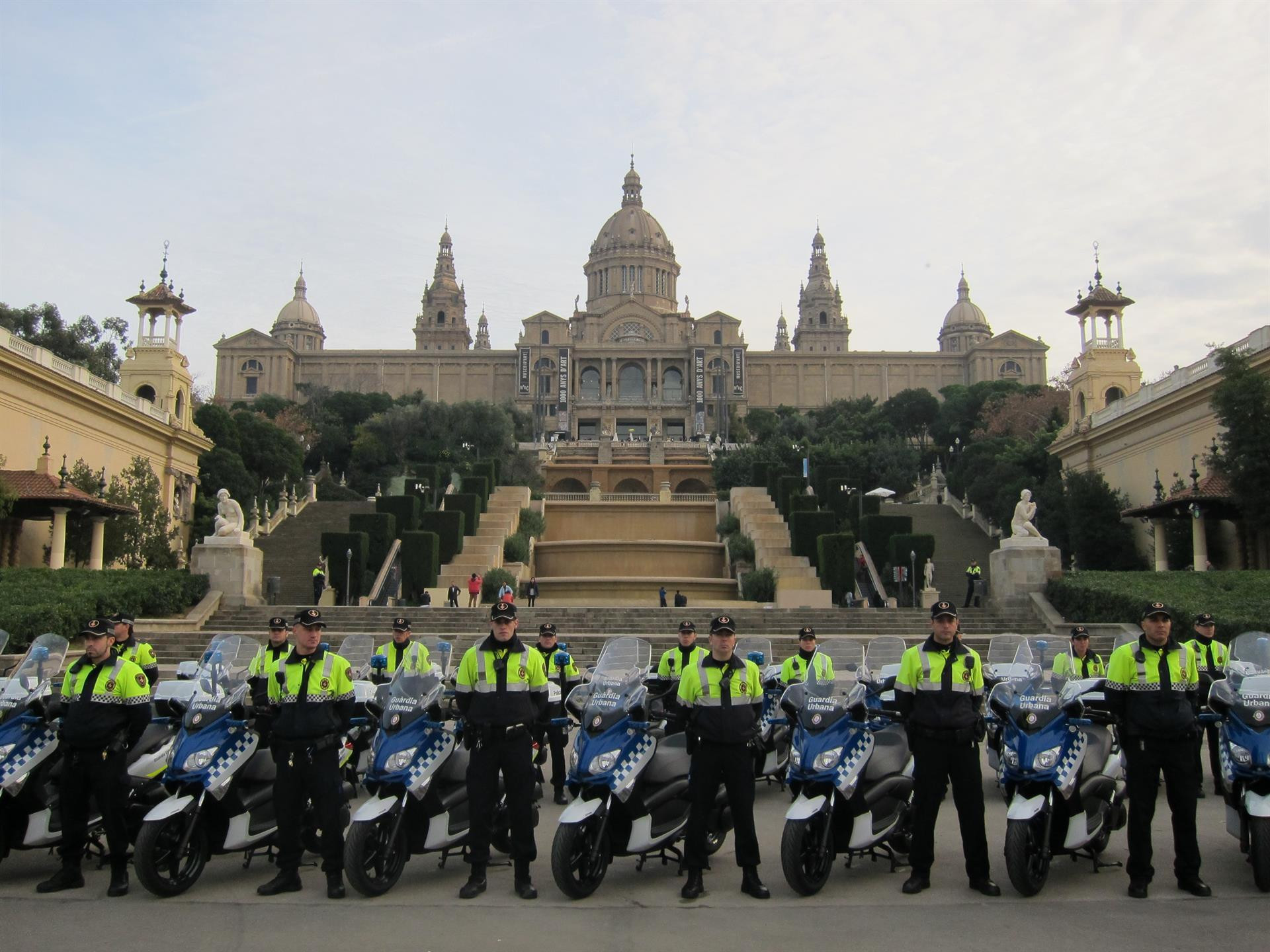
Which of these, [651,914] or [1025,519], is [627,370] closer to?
[1025,519]

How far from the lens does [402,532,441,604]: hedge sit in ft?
106

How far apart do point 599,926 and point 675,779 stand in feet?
4.74

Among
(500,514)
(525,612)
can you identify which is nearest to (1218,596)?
(525,612)

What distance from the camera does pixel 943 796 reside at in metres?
7.70

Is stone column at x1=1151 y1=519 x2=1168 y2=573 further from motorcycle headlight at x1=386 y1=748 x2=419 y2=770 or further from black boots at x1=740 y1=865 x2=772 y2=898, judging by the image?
motorcycle headlight at x1=386 y1=748 x2=419 y2=770

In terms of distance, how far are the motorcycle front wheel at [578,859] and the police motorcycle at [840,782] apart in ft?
4.08

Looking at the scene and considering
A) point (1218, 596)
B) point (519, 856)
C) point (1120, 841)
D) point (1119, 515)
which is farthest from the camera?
point (1119, 515)

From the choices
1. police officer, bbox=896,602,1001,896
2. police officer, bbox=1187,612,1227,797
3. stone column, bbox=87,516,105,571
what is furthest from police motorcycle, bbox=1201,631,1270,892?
stone column, bbox=87,516,105,571

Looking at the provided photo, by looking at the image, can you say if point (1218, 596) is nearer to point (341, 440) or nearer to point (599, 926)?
point (599, 926)

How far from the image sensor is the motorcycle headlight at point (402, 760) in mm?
7875

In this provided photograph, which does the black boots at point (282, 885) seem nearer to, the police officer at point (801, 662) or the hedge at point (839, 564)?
the police officer at point (801, 662)

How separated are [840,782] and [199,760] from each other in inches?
173

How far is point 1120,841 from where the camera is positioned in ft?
30.4

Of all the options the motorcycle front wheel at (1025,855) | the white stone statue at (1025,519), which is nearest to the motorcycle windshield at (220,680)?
the motorcycle front wheel at (1025,855)
